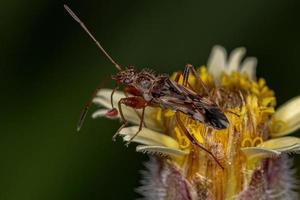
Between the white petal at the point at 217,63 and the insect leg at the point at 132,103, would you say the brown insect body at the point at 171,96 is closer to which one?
the insect leg at the point at 132,103

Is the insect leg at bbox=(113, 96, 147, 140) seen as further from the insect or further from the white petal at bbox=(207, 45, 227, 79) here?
the white petal at bbox=(207, 45, 227, 79)

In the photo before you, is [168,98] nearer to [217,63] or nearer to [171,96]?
[171,96]

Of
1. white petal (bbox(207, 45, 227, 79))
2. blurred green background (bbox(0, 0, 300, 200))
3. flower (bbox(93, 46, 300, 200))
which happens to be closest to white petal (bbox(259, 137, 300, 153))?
flower (bbox(93, 46, 300, 200))

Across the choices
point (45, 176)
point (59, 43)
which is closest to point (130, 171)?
point (45, 176)

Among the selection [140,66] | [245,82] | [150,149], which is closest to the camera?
[150,149]

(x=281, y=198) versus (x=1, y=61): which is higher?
(x=1, y=61)

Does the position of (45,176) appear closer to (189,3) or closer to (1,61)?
(1,61)
